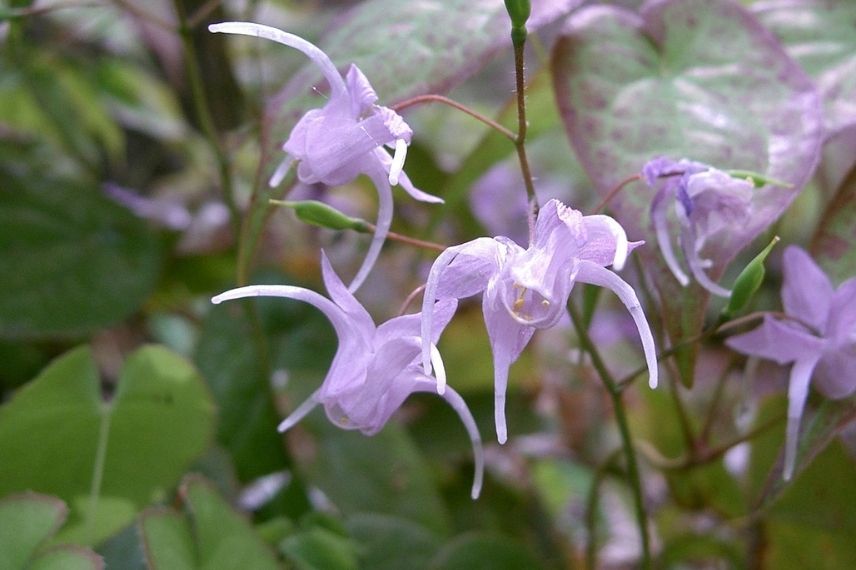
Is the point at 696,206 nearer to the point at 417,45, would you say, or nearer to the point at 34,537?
the point at 417,45

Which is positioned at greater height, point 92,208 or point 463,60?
point 463,60

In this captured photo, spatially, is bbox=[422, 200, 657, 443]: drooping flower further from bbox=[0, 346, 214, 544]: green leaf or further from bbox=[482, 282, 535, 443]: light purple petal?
bbox=[0, 346, 214, 544]: green leaf

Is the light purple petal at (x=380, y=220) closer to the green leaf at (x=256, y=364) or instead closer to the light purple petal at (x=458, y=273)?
the light purple petal at (x=458, y=273)

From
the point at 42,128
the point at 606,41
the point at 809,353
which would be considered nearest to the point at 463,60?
the point at 606,41

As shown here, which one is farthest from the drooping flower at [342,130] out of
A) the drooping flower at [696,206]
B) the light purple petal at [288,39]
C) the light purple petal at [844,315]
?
the light purple petal at [844,315]

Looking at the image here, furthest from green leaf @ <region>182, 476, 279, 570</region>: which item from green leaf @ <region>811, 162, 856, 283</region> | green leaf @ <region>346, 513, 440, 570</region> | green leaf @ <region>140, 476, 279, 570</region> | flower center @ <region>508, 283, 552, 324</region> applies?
green leaf @ <region>811, 162, 856, 283</region>

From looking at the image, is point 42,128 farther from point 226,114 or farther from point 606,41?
point 606,41

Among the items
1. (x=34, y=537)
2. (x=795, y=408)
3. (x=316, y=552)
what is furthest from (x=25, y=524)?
(x=795, y=408)
